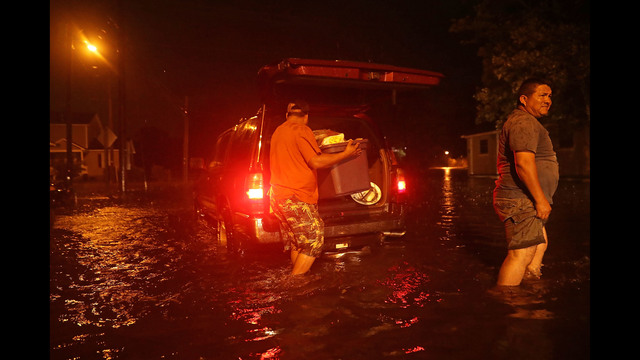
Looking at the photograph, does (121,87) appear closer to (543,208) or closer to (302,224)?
(302,224)

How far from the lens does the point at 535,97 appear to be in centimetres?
424

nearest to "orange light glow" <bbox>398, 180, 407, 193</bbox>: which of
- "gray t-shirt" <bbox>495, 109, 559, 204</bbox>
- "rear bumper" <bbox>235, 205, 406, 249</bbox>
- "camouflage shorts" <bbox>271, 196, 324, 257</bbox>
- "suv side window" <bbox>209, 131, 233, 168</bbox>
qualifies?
Answer: "rear bumper" <bbox>235, 205, 406, 249</bbox>

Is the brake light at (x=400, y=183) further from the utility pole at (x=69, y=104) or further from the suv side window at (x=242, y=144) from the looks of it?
the utility pole at (x=69, y=104)

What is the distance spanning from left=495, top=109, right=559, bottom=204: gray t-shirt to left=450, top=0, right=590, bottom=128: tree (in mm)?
18887

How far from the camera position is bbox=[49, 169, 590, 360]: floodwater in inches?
127

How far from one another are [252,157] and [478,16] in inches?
868

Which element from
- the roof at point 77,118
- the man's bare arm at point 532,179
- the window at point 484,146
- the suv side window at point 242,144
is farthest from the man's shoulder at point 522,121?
the roof at point 77,118

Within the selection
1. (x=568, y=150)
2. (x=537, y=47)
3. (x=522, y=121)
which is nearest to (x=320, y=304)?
(x=522, y=121)

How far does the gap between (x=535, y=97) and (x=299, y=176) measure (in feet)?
7.41

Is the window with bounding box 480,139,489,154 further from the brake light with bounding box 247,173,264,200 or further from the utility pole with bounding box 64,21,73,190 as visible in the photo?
the brake light with bounding box 247,173,264,200

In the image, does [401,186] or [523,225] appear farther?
[401,186]

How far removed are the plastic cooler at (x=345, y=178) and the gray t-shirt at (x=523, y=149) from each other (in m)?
1.46

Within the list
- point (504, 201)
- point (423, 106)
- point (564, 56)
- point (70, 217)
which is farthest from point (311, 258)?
point (423, 106)

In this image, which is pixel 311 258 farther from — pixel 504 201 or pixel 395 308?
pixel 504 201
